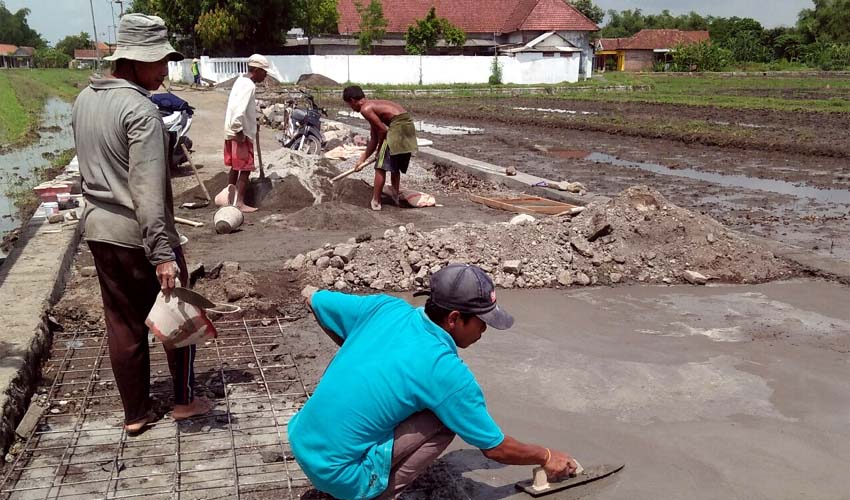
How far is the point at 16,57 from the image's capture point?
10119 cm

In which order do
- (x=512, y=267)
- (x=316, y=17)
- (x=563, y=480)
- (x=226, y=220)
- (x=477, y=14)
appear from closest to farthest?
(x=563, y=480) < (x=512, y=267) < (x=226, y=220) < (x=316, y=17) < (x=477, y=14)

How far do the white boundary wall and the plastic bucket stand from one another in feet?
101

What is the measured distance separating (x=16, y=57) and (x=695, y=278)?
113903 millimetres

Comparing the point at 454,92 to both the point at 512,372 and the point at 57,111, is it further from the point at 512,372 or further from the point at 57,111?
the point at 512,372

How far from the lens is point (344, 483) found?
2572 mm

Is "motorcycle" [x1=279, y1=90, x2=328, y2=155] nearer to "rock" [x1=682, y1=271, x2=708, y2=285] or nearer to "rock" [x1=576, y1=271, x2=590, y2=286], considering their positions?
"rock" [x1=576, y1=271, x2=590, y2=286]

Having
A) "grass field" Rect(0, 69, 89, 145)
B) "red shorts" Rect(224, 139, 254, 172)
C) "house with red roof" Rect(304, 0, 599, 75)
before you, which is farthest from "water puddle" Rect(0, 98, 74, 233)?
"house with red roof" Rect(304, 0, 599, 75)

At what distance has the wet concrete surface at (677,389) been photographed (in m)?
3.29

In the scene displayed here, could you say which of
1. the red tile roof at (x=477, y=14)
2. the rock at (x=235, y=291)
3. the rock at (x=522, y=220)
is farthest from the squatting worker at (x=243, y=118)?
the red tile roof at (x=477, y=14)

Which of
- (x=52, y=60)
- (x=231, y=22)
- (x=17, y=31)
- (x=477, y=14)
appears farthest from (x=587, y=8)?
(x=17, y=31)

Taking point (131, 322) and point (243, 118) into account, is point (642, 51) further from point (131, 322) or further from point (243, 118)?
point (131, 322)

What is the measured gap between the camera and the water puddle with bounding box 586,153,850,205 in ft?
35.7

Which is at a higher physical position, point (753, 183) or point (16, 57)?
point (16, 57)

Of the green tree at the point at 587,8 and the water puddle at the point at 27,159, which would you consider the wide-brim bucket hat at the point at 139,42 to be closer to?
the water puddle at the point at 27,159
